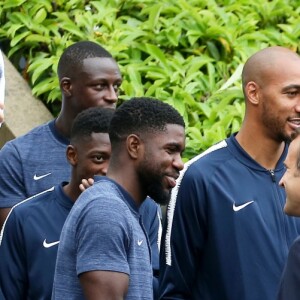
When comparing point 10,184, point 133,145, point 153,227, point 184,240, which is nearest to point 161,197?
point 133,145

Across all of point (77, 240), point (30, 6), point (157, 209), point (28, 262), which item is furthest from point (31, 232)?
point (30, 6)

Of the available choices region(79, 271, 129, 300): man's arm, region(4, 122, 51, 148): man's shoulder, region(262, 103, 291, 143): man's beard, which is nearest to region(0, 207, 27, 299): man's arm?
region(4, 122, 51, 148): man's shoulder

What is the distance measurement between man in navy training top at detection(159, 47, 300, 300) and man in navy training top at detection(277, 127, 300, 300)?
0.84 meters

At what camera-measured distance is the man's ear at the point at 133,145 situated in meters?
5.25

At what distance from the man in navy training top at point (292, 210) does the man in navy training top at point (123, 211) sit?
2.14ft

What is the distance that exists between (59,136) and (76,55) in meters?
0.63

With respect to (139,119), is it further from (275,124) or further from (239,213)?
(275,124)

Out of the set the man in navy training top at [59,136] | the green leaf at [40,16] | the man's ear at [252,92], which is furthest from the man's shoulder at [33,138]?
the green leaf at [40,16]

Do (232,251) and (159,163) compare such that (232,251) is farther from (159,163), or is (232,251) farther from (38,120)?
(38,120)

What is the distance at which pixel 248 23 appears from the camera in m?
9.41

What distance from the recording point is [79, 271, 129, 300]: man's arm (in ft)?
15.6

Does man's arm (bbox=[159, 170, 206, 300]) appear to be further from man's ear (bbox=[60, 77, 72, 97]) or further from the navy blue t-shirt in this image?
man's ear (bbox=[60, 77, 72, 97])

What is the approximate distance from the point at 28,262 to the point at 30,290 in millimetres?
136

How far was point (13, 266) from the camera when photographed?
233 inches
